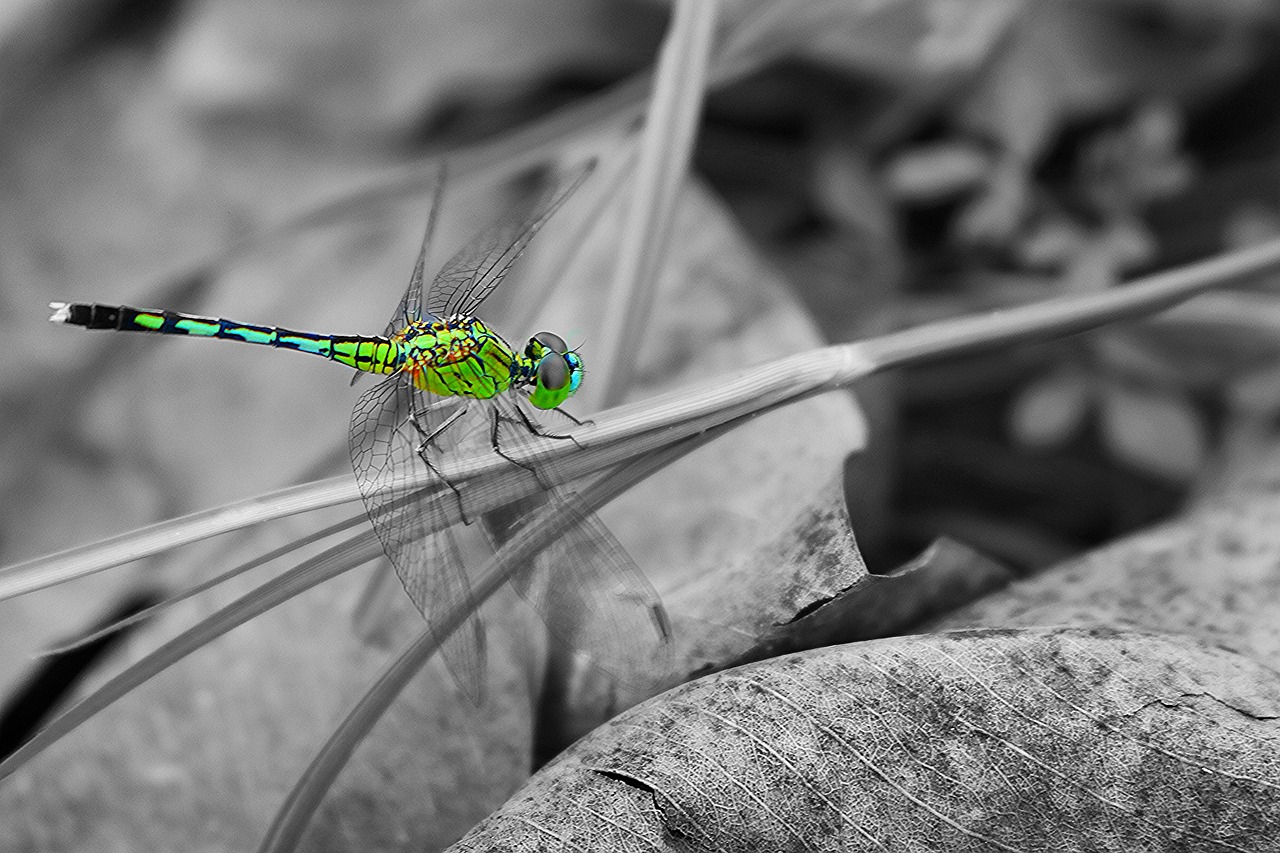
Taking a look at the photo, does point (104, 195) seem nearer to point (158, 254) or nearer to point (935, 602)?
point (158, 254)

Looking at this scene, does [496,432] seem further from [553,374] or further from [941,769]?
[941,769]

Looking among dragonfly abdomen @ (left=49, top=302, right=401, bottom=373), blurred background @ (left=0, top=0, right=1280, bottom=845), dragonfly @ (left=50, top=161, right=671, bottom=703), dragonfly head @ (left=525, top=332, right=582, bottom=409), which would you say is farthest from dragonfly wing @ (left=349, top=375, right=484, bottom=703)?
blurred background @ (left=0, top=0, right=1280, bottom=845)

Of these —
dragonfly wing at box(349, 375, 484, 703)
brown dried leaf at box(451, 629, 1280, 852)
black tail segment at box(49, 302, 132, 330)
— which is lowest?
brown dried leaf at box(451, 629, 1280, 852)

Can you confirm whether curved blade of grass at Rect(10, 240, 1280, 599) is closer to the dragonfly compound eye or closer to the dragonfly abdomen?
the dragonfly compound eye

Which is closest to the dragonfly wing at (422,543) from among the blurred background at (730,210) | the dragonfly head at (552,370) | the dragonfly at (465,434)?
the dragonfly at (465,434)

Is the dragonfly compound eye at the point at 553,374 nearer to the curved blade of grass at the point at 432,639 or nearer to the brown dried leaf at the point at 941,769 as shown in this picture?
the curved blade of grass at the point at 432,639
